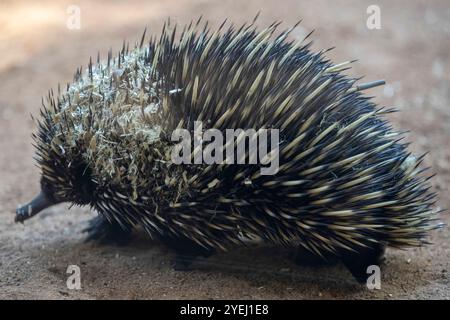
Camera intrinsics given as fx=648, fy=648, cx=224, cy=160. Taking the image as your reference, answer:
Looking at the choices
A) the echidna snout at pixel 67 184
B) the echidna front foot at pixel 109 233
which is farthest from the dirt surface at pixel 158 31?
the echidna snout at pixel 67 184

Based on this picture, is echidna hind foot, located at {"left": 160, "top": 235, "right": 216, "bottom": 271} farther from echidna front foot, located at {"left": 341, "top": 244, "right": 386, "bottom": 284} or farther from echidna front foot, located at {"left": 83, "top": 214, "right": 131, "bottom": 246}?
echidna front foot, located at {"left": 341, "top": 244, "right": 386, "bottom": 284}

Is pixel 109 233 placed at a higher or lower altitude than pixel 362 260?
higher

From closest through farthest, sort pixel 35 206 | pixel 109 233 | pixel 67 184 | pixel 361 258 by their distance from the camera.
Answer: pixel 361 258
pixel 67 184
pixel 35 206
pixel 109 233

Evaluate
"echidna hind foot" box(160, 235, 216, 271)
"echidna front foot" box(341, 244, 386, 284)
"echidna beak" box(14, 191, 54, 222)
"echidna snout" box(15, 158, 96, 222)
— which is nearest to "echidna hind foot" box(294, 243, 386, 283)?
"echidna front foot" box(341, 244, 386, 284)

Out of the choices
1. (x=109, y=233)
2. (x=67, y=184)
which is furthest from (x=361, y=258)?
(x=67, y=184)

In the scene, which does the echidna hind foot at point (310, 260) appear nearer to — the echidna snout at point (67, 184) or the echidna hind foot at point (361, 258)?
the echidna hind foot at point (361, 258)

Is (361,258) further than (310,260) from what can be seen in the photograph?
No

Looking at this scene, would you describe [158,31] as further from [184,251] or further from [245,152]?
[245,152]
